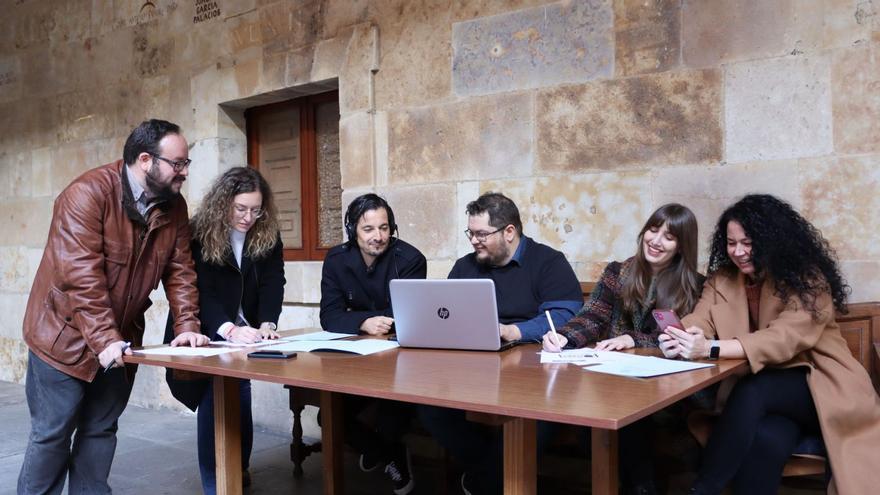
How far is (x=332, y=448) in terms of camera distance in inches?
131

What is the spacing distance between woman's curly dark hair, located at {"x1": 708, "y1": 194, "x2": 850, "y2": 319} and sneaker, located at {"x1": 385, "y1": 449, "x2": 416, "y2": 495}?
182 centimetres

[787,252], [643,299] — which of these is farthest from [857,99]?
[643,299]

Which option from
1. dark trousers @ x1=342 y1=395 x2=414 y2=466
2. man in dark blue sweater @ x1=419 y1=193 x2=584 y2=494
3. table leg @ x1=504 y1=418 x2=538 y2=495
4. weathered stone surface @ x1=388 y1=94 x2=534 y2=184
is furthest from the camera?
weathered stone surface @ x1=388 y1=94 x2=534 y2=184

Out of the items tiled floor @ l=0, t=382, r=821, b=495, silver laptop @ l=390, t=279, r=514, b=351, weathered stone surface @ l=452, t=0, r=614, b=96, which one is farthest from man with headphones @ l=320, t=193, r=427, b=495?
weathered stone surface @ l=452, t=0, r=614, b=96

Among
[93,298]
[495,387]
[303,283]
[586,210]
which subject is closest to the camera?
[495,387]

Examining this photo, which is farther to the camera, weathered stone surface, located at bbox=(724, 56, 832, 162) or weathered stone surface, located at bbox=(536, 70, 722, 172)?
weathered stone surface, located at bbox=(536, 70, 722, 172)

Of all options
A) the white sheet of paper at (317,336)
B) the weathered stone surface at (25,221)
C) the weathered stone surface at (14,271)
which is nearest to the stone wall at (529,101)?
the weathered stone surface at (25,221)

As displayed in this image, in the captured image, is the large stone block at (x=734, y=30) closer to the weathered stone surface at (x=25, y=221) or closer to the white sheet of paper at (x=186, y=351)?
the white sheet of paper at (x=186, y=351)

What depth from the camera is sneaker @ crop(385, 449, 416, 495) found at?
364cm

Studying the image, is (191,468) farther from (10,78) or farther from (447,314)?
(10,78)

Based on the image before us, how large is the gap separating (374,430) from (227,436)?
0.97 m

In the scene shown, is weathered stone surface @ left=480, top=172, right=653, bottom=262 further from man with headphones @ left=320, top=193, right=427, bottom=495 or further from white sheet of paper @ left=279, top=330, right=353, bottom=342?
white sheet of paper @ left=279, top=330, right=353, bottom=342

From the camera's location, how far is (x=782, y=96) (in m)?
3.25

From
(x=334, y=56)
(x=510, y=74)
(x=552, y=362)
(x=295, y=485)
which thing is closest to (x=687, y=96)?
(x=510, y=74)
